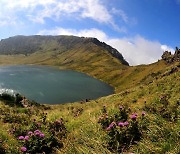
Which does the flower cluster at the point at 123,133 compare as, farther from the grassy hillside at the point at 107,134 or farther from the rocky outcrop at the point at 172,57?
the rocky outcrop at the point at 172,57

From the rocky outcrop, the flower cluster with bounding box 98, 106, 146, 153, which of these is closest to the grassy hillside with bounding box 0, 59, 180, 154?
the flower cluster with bounding box 98, 106, 146, 153

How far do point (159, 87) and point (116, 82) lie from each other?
16122cm

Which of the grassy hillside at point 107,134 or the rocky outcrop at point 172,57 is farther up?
the rocky outcrop at point 172,57

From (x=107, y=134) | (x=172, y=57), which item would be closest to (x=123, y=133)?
(x=107, y=134)

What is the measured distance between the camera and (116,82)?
181m

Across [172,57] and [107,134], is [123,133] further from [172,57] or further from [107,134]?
[172,57]

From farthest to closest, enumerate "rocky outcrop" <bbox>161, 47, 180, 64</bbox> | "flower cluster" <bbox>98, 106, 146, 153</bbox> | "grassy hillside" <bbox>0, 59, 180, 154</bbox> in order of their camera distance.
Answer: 1. "rocky outcrop" <bbox>161, 47, 180, 64</bbox>
2. "flower cluster" <bbox>98, 106, 146, 153</bbox>
3. "grassy hillside" <bbox>0, 59, 180, 154</bbox>

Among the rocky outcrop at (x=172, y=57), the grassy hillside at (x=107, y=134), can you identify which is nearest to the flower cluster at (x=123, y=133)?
the grassy hillside at (x=107, y=134)

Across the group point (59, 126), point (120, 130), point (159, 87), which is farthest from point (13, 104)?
point (120, 130)

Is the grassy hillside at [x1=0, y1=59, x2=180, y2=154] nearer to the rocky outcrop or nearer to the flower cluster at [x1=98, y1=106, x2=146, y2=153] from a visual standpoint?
the flower cluster at [x1=98, y1=106, x2=146, y2=153]

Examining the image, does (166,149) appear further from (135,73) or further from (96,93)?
(135,73)

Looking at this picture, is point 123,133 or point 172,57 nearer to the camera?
point 123,133

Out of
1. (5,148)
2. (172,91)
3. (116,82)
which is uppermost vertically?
(116,82)

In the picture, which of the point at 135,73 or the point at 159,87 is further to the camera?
the point at 135,73
